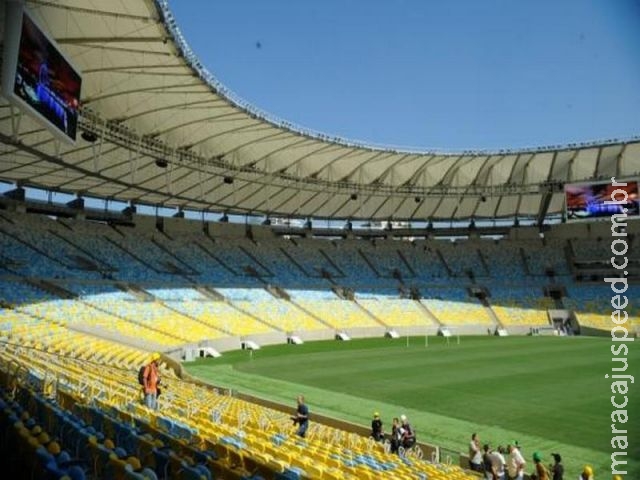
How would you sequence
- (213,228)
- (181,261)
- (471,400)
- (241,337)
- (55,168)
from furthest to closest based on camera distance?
(213,228)
(181,261)
(241,337)
(55,168)
(471,400)

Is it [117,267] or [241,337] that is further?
[117,267]

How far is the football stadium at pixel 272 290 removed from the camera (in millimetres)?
11156

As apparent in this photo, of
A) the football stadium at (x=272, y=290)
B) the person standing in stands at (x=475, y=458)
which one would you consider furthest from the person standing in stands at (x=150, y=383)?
the person standing in stands at (x=475, y=458)

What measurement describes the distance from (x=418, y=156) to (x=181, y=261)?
21.5 meters

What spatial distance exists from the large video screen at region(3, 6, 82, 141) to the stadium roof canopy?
1.37 metres

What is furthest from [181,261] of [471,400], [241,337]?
[471,400]

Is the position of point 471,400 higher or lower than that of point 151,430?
lower

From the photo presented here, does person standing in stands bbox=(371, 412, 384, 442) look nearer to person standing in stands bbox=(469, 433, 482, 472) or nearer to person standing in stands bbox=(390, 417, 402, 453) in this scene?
person standing in stands bbox=(390, 417, 402, 453)

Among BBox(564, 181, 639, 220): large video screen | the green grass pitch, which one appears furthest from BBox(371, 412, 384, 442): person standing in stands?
BBox(564, 181, 639, 220): large video screen

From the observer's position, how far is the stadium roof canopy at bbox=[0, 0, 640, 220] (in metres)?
21.0

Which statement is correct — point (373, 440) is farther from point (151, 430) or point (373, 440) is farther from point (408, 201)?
point (408, 201)

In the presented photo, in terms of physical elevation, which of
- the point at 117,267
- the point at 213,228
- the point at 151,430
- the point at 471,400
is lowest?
the point at 471,400

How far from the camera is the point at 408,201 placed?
57.5m

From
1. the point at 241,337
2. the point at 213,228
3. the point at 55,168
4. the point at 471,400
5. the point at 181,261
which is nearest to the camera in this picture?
the point at 471,400
